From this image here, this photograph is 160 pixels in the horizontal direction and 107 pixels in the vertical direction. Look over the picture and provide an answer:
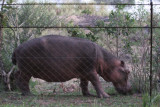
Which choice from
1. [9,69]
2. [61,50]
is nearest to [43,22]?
[9,69]

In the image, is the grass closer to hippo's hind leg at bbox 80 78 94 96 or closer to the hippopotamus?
the hippopotamus

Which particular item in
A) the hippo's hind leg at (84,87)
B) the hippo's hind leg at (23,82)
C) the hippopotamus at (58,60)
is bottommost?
the hippo's hind leg at (84,87)

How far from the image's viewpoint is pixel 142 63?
26.3 feet

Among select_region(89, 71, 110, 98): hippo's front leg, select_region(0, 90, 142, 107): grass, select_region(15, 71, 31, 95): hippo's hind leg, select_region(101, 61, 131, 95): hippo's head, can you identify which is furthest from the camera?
select_region(101, 61, 131, 95): hippo's head

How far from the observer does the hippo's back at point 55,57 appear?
7527 millimetres

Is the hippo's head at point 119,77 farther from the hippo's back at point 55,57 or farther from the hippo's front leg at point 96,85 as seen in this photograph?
the hippo's back at point 55,57

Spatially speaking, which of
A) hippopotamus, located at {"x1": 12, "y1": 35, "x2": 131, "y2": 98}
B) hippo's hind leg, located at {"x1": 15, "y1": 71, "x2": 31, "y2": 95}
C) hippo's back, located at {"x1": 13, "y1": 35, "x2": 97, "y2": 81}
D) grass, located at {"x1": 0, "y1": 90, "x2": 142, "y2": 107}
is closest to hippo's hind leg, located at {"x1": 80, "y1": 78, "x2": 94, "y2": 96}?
hippopotamus, located at {"x1": 12, "y1": 35, "x2": 131, "y2": 98}

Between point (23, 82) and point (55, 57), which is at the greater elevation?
point (55, 57)

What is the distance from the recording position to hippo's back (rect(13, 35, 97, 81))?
753 centimetres

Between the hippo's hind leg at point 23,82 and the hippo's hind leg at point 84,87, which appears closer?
the hippo's hind leg at point 23,82

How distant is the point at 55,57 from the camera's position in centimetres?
749

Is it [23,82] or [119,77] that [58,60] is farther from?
[119,77]

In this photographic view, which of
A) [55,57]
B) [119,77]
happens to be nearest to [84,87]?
[119,77]

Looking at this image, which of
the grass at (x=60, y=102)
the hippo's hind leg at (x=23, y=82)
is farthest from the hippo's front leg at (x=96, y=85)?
the hippo's hind leg at (x=23, y=82)
